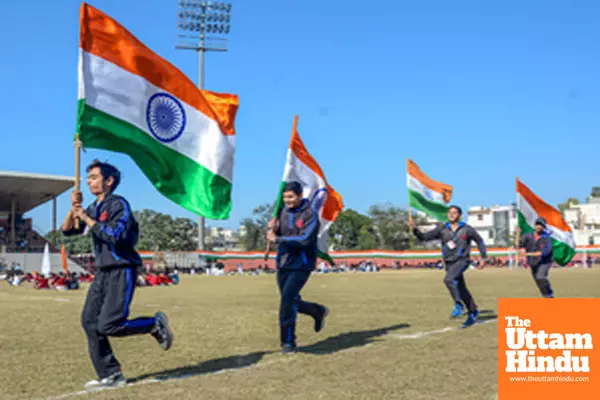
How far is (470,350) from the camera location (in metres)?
7.67

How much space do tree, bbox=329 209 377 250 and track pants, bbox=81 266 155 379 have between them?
96.4 m

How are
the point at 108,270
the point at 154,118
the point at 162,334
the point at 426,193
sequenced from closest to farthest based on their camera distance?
the point at 108,270, the point at 162,334, the point at 154,118, the point at 426,193

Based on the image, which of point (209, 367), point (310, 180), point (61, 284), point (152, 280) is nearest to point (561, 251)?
point (310, 180)

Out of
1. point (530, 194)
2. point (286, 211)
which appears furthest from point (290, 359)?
point (530, 194)

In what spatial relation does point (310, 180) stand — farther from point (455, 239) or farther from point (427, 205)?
point (427, 205)

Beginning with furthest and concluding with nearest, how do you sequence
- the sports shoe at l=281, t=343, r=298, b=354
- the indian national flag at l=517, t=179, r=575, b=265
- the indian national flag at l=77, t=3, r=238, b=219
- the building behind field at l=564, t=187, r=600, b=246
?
the building behind field at l=564, t=187, r=600, b=246
the indian national flag at l=517, t=179, r=575, b=265
the sports shoe at l=281, t=343, r=298, b=354
the indian national flag at l=77, t=3, r=238, b=219

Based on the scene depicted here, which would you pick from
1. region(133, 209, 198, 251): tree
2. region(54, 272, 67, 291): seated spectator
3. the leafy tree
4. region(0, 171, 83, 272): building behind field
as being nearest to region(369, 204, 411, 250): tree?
the leafy tree

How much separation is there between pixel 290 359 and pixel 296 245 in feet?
4.13

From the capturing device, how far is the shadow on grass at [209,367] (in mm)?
6265

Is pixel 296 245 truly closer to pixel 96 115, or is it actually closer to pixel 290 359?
pixel 290 359

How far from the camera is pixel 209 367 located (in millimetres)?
6773

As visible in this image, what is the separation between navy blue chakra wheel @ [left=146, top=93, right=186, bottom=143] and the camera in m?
7.74

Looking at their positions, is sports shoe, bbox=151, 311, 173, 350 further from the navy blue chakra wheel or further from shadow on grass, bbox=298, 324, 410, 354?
the navy blue chakra wheel

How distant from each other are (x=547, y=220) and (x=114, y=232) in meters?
14.6
